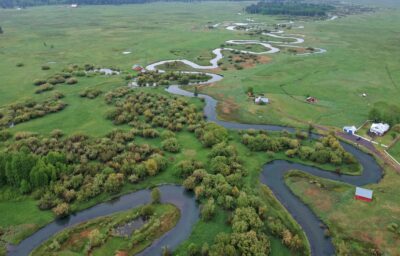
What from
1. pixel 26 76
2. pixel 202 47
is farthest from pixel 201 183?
pixel 202 47

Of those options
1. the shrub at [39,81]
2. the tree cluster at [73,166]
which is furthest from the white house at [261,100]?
the shrub at [39,81]

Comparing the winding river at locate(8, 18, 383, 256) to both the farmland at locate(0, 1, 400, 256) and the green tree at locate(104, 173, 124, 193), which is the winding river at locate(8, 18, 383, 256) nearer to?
the farmland at locate(0, 1, 400, 256)

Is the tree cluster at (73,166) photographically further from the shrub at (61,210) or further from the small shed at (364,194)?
the small shed at (364,194)

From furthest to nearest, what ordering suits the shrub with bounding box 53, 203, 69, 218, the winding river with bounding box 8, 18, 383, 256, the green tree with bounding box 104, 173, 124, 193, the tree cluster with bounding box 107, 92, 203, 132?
the tree cluster with bounding box 107, 92, 203, 132 → the green tree with bounding box 104, 173, 124, 193 → the shrub with bounding box 53, 203, 69, 218 → the winding river with bounding box 8, 18, 383, 256

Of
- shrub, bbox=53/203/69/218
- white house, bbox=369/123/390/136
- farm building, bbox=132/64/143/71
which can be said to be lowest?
shrub, bbox=53/203/69/218

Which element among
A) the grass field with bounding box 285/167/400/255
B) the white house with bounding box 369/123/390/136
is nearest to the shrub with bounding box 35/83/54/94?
the grass field with bounding box 285/167/400/255

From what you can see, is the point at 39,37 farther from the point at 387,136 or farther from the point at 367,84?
the point at 387,136
